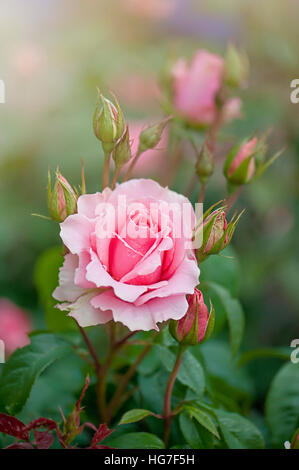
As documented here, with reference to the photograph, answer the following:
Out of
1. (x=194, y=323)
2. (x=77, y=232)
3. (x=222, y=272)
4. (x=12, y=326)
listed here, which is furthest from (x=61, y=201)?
(x=12, y=326)

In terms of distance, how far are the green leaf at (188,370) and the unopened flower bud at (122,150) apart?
19 centimetres

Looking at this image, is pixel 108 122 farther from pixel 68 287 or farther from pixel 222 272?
pixel 222 272

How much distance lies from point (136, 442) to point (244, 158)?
30 cm

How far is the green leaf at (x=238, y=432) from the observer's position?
1.70ft

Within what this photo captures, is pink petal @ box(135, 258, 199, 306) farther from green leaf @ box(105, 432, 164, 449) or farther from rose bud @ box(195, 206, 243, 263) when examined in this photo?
green leaf @ box(105, 432, 164, 449)

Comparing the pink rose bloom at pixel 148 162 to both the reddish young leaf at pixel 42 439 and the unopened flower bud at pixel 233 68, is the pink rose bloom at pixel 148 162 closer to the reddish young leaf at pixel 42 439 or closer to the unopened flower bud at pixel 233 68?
the unopened flower bud at pixel 233 68

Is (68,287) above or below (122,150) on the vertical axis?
below

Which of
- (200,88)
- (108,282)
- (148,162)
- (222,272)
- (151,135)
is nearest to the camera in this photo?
(108,282)

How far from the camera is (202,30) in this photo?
60.2 inches

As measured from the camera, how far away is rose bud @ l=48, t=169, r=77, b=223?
457 mm

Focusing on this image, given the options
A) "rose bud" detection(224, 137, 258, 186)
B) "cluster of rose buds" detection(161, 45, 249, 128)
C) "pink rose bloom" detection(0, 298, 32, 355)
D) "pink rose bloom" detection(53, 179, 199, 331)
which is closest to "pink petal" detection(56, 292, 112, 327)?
"pink rose bloom" detection(53, 179, 199, 331)

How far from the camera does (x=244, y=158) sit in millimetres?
557

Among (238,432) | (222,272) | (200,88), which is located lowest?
→ (238,432)

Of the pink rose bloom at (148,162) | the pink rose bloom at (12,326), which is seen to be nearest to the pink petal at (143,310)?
the pink rose bloom at (12,326)
